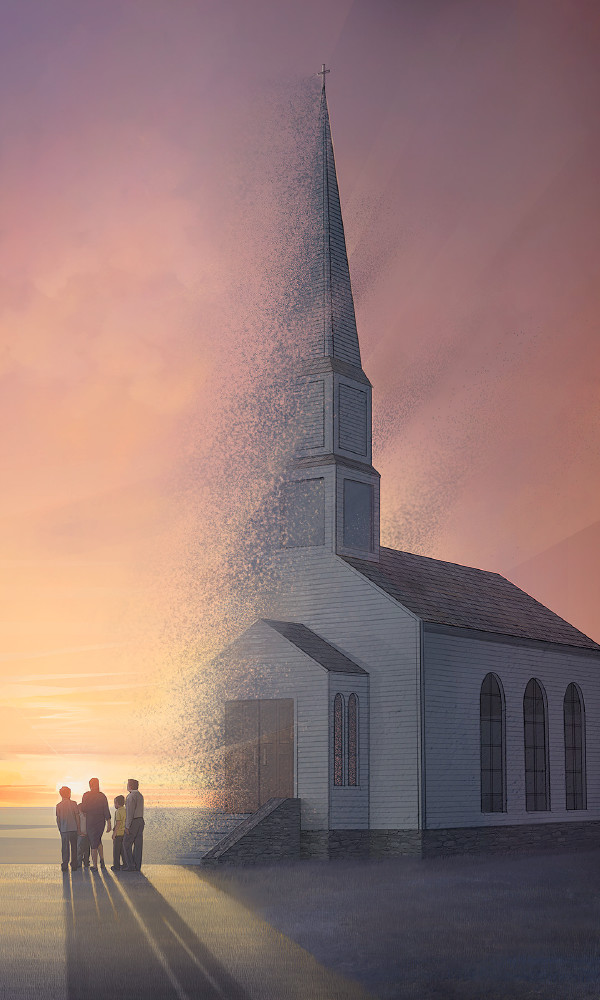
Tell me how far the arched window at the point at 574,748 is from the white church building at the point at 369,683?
6 centimetres

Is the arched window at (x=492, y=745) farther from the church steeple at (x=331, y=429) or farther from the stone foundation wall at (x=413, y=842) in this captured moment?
the church steeple at (x=331, y=429)

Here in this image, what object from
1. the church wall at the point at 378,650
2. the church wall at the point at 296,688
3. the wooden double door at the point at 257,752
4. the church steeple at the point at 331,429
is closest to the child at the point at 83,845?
the church wall at the point at 296,688

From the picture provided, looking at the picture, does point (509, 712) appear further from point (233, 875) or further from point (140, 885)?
point (140, 885)

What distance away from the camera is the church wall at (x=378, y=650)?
32438 millimetres

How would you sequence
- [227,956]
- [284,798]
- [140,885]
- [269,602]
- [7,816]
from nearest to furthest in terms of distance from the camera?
[227,956], [140,885], [284,798], [269,602], [7,816]

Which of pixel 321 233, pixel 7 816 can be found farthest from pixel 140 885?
pixel 7 816

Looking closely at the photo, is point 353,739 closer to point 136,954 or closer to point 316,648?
point 316,648

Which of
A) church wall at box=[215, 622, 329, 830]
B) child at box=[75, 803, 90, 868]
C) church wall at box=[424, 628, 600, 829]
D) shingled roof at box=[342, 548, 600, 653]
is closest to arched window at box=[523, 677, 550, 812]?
church wall at box=[424, 628, 600, 829]

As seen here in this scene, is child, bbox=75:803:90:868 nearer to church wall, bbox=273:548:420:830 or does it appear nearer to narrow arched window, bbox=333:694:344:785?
narrow arched window, bbox=333:694:344:785

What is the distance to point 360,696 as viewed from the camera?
1305 inches

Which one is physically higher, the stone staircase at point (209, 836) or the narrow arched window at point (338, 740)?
the narrow arched window at point (338, 740)

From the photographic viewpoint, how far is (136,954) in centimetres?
1448

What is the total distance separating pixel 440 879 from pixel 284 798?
723 centimetres

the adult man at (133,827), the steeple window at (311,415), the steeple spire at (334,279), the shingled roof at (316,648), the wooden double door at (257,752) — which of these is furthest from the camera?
the steeple spire at (334,279)
